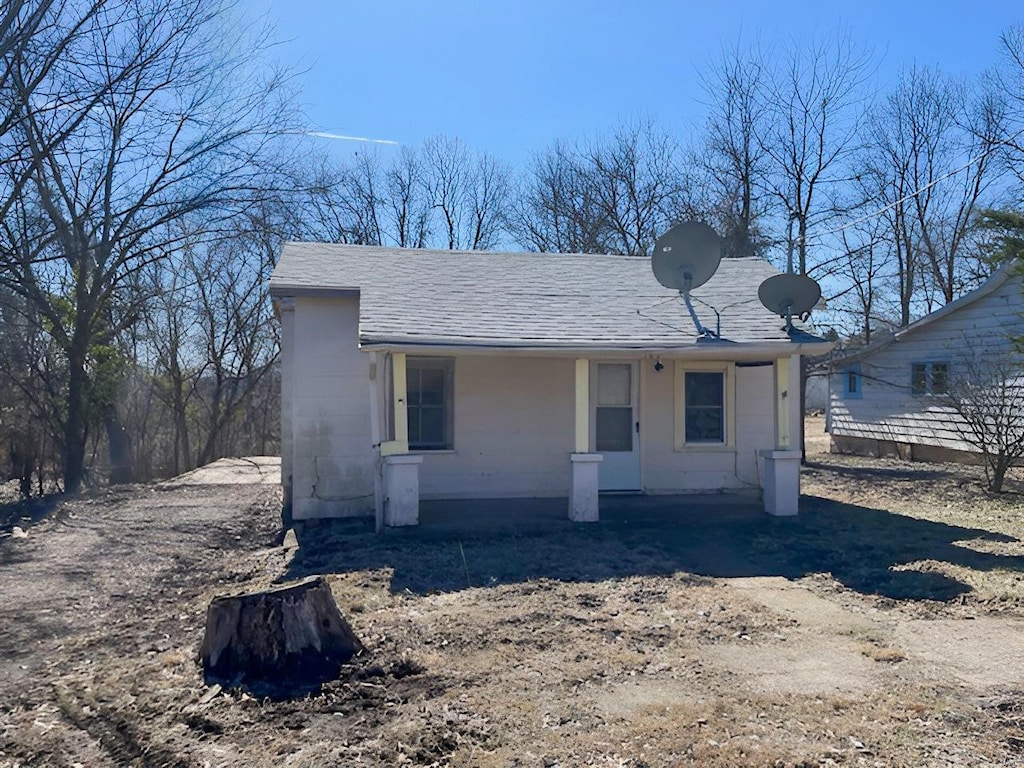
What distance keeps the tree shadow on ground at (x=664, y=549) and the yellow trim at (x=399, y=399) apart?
0.93 metres

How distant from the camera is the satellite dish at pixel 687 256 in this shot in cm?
1047

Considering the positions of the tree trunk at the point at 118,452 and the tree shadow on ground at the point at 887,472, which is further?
the tree trunk at the point at 118,452

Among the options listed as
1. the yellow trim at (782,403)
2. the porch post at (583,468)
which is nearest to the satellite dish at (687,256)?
the yellow trim at (782,403)

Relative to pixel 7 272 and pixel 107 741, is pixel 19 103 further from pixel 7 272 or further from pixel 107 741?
pixel 107 741

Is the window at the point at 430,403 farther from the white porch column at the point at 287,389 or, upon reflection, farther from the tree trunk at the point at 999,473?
the tree trunk at the point at 999,473

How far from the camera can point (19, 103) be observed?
1081cm

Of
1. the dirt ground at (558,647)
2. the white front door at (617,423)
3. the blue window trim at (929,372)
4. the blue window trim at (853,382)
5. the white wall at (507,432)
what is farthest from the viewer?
the blue window trim at (853,382)

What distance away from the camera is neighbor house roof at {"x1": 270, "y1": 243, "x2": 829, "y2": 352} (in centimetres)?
898

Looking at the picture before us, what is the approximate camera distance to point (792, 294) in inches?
383

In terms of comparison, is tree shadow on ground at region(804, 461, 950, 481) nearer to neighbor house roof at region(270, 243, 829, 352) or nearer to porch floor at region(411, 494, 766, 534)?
neighbor house roof at region(270, 243, 829, 352)

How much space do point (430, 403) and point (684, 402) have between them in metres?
3.48

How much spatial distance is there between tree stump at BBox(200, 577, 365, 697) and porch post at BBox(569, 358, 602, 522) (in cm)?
470

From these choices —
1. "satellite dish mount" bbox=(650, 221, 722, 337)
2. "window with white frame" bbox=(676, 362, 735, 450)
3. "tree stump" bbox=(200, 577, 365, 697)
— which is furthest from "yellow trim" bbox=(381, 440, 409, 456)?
"satellite dish mount" bbox=(650, 221, 722, 337)

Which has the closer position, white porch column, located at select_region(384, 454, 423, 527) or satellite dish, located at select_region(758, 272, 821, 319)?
white porch column, located at select_region(384, 454, 423, 527)
